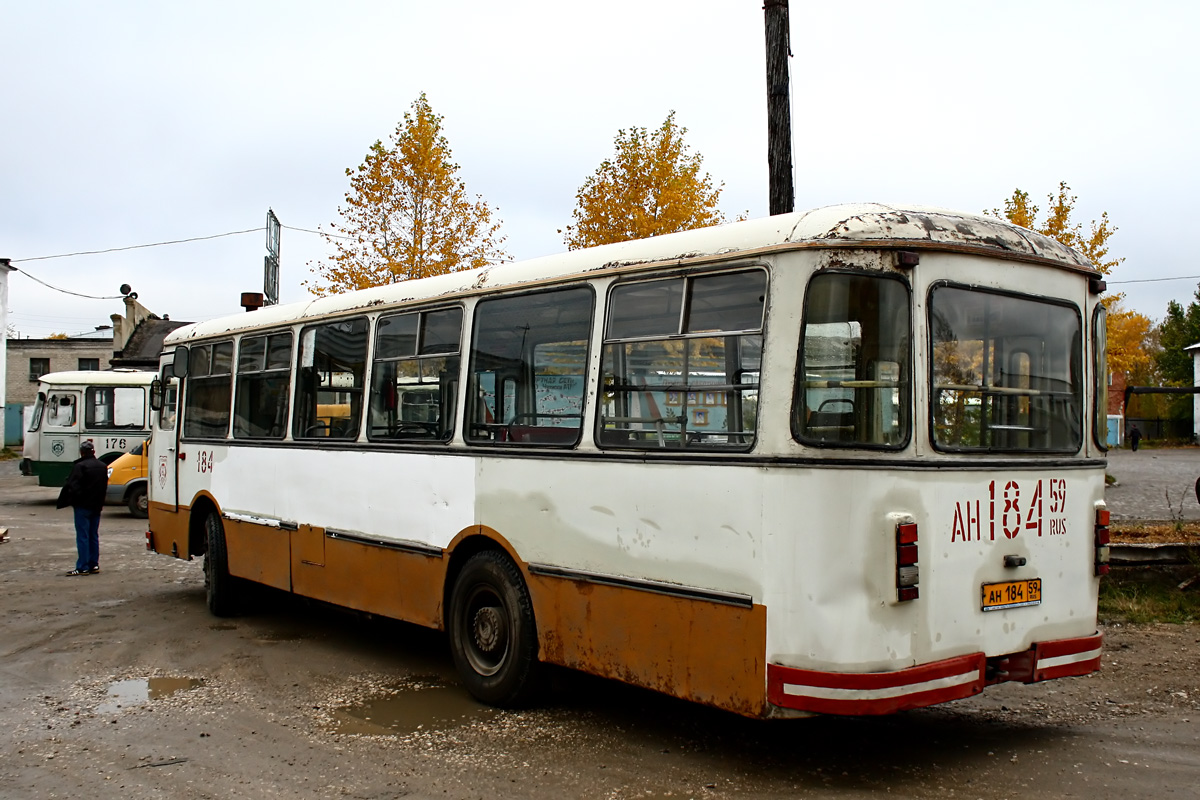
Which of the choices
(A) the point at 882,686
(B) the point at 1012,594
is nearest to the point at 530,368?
(A) the point at 882,686

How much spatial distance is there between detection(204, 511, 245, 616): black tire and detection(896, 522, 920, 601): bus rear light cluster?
7427mm

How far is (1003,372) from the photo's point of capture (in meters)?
5.88

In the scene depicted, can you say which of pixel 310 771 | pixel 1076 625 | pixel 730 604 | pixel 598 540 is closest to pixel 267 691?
pixel 310 771

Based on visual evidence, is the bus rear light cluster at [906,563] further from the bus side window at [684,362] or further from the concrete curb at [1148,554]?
the concrete curb at [1148,554]

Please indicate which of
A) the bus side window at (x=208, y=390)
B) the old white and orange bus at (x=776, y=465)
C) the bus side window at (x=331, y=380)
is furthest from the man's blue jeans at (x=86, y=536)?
the old white and orange bus at (x=776, y=465)

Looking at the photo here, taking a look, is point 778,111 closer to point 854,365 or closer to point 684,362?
point 684,362

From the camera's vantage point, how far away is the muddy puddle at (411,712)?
6.75 m

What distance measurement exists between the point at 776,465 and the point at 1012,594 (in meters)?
1.53

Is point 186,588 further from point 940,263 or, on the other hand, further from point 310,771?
point 940,263

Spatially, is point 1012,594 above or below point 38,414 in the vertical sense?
below

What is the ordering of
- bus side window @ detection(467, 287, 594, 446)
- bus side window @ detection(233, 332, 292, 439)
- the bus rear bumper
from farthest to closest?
1. bus side window @ detection(233, 332, 292, 439)
2. bus side window @ detection(467, 287, 594, 446)
3. the bus rear bumper

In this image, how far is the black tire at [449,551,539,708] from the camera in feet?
22.6

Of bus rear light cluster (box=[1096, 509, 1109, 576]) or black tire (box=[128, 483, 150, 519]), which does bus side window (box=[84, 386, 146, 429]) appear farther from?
bus rear light cluster (box=[1096, 509, 1109, 576])

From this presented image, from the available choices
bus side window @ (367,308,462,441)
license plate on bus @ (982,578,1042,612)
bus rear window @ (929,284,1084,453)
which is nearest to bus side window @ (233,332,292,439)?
bus side window @ (367,308,462,441)
